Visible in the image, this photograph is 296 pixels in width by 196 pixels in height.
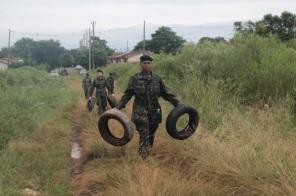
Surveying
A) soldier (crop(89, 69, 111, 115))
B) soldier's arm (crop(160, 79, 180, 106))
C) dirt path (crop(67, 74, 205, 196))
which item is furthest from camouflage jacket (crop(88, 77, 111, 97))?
soldier's arm (crop(160, 79, 180, 106))

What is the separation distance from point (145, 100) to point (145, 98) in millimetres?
36


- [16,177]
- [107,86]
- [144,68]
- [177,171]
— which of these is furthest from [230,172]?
[107,86]

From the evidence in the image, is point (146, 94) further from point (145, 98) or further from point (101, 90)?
point (101, 90)

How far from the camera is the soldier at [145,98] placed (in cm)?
1023

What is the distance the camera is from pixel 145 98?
10.3 m

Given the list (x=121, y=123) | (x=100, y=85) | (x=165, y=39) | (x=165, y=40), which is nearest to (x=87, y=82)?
(x=100, y=85)

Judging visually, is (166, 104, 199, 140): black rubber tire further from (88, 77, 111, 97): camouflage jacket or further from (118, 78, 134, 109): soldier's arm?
(88, 77, 111, 97): camouflage jacket

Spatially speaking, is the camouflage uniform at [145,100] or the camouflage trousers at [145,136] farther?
the camouflage trousers at [145,136]

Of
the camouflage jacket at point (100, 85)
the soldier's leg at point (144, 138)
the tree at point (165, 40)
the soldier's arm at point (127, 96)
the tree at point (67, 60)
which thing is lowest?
the tree at point (67, 60)

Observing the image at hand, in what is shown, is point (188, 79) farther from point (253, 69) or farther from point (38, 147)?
point (38, 147)

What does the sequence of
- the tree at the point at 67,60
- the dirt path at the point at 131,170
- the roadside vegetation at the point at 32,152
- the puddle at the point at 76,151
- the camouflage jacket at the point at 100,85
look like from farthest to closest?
the tree at the point at 67,60, the camouflage jacket at the point at 100,85, the puddle at the point at 76,151, the roadside vegetation at the point at 32,152, the dirt path at the point at 131,170

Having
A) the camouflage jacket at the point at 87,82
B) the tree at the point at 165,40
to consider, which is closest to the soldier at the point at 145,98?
the camouflage jacket at the point at 87,82

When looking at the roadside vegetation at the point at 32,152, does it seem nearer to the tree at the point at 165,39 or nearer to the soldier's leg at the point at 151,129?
the soldier's leg at the point at 151,129

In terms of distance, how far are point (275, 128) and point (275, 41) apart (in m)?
8.10
